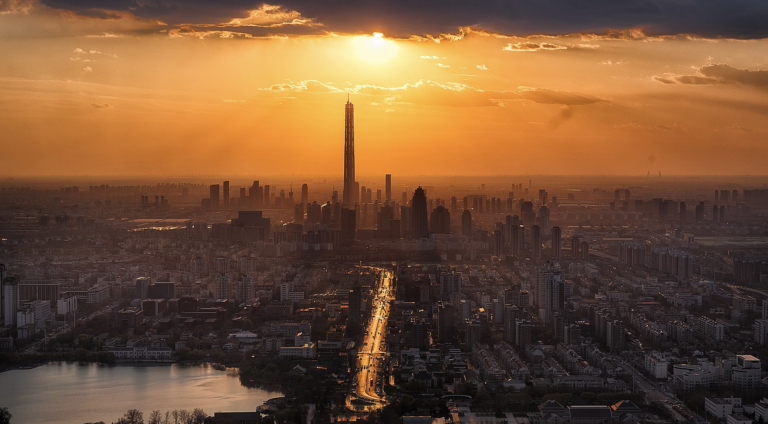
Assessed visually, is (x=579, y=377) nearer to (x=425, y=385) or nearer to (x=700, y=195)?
(x=425, y=385)

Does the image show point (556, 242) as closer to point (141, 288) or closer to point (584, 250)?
point (584, 250)

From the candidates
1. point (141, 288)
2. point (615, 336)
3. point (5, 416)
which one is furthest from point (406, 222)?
point (5, 416)

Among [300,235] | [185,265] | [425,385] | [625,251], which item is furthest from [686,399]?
[300,235]

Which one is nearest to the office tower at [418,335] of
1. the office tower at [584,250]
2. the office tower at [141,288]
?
the office tower at [141,288]

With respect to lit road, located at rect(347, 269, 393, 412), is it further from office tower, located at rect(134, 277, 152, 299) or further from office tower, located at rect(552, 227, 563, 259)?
office tower, located at rect(552, 227, 563, 259)

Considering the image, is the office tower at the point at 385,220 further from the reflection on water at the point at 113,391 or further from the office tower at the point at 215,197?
the reflection on water at the point at 113,391

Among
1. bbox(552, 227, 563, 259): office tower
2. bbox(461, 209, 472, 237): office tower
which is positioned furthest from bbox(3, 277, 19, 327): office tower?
bbox(461, 209, 472, 237): office tower
